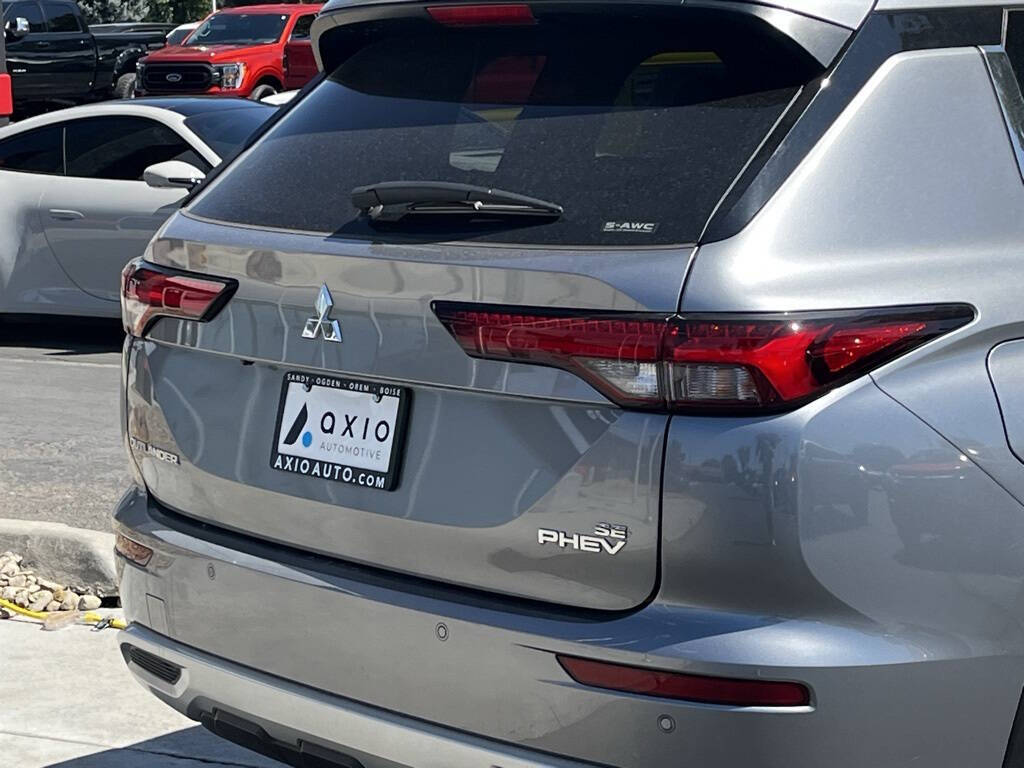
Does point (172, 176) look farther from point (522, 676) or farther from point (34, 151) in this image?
point (522, 676)

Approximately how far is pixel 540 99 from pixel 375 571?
0.89 meters

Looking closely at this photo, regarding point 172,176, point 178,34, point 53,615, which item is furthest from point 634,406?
point 178,34

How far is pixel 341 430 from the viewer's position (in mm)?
2812

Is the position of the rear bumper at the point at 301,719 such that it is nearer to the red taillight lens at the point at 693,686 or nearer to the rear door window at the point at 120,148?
the red taillight lens at the point at 693,686

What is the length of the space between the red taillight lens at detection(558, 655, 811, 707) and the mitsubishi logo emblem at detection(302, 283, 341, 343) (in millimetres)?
722

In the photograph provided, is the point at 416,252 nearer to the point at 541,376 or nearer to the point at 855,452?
the point at 541,376

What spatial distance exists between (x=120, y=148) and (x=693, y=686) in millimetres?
7847

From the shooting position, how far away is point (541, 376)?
252cm

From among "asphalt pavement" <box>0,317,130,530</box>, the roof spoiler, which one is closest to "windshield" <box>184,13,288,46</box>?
"asphalt pavement" <box>0,317,130,530</box>

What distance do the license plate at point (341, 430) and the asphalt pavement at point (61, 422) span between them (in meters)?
3.16

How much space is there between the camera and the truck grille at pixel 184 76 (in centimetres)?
2250

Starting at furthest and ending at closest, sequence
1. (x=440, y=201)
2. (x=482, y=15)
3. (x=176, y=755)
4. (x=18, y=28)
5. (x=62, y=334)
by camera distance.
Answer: (x=18, y=28) → (x=62, y=334) → (x=176, y=755) → (x=482, y=15) → (x=440, y=201)

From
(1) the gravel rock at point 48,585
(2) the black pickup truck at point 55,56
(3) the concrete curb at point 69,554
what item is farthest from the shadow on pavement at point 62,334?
(2) the black pickup truck at point 55,56

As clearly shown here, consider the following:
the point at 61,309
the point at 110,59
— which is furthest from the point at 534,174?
→ the point at 110,59
